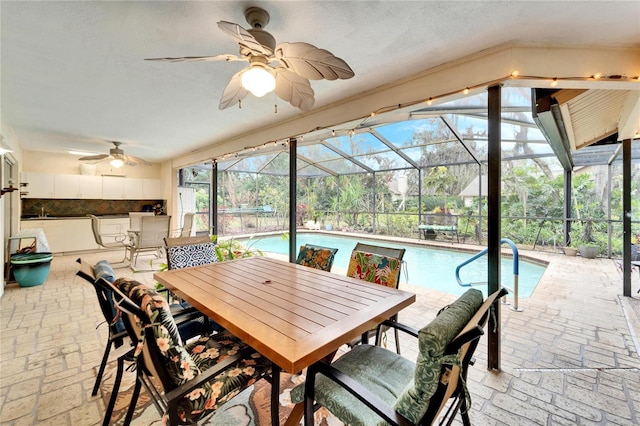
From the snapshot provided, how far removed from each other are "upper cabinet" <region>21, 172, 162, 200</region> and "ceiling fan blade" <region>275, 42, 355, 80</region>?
25.9ft

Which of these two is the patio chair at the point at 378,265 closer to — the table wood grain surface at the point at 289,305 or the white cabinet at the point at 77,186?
the table wood grain surface at the point at 289,305

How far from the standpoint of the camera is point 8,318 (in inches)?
122

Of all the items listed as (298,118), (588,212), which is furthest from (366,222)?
(298,118)

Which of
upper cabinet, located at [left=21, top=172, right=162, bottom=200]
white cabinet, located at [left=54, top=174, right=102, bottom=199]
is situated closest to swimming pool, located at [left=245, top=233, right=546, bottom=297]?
upper cabinet, located at [left=21, top=172, right=162, bottom=200]

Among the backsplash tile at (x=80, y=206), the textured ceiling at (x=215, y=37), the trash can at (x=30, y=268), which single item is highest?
the textured ceiling at (x=215, y=37)

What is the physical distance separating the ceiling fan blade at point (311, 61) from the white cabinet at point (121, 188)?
25.9ft

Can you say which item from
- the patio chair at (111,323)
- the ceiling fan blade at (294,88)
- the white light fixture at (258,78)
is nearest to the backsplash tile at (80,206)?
the patio chair at (111,323)

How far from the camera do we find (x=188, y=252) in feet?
9.89

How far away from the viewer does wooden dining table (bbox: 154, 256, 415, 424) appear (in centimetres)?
123

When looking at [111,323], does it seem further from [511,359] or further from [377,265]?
[511,359]

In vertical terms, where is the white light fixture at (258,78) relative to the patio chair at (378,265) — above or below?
above

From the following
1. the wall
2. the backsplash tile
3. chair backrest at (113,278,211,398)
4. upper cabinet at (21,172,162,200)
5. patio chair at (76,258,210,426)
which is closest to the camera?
chair backrest at (113,278,211,398)

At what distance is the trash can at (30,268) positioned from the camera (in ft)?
13.4

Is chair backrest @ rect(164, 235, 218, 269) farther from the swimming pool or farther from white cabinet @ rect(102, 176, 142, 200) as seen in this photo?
white cabinet @ rect(102, 176, 142, 200)
